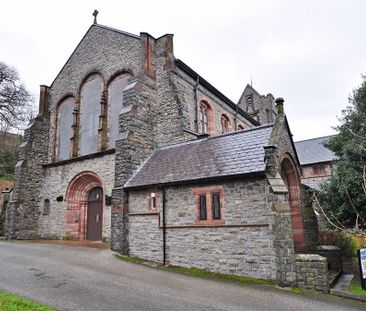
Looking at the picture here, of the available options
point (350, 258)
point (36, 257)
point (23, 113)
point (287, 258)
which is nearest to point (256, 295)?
point (287, 258)

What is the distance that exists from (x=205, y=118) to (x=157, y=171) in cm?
936

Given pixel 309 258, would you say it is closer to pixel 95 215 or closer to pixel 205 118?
pixel 95 215

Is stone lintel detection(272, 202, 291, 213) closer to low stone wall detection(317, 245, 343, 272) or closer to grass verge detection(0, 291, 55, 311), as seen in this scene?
low stone wall detection(317, 245, 343, 272)

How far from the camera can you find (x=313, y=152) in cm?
4022

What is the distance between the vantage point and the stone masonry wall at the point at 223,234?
30.8 ft

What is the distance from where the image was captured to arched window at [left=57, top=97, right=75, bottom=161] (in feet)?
65.1

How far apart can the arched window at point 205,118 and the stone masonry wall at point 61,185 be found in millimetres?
7160

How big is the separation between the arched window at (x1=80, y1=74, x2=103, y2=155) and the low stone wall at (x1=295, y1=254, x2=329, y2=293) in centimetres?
1297

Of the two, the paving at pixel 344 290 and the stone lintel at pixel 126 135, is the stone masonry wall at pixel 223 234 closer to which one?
the paving at pixel 344 290

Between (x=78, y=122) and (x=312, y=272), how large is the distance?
16240 mm

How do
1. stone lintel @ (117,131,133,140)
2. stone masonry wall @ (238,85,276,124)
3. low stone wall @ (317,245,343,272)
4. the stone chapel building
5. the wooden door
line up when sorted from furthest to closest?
stone masonry wall @ (238,85,276,124)
the wooden door
stone lintel @ (117,131,133,140)
low stone wall @ (317,245,343,272)
the stone chapel building

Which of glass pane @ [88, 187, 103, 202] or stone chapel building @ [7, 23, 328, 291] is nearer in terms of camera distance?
stone chapel building @ [7, 23, 328, 291]

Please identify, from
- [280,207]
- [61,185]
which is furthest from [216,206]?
[61,185]

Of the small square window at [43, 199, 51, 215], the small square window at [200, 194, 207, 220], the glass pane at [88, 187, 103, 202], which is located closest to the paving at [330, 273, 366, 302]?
the small square window at [200, 194, 207, 220]
